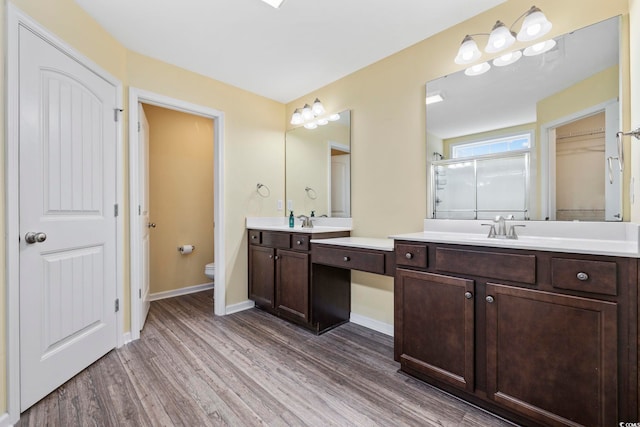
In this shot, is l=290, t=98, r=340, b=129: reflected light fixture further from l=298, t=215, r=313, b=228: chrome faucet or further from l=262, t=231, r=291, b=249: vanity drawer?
l=262, t=231, r=291, b=249: vanity drawer

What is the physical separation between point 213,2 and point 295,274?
206 cm

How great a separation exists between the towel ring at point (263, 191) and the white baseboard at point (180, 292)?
1588mm

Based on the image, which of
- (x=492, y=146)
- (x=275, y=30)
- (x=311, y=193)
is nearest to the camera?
(x=492, y=146)

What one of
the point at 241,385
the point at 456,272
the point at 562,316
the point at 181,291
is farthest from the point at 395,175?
the point at 181,291

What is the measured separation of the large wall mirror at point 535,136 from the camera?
4.96 ft

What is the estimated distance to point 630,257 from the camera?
1062mm

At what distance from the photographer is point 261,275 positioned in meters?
2.86

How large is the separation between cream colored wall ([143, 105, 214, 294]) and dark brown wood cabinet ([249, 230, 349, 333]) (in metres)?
1.21

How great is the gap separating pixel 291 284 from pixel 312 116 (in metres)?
1.75

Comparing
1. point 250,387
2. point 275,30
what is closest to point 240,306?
point 250,387

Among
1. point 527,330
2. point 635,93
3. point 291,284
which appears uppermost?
point 635,93

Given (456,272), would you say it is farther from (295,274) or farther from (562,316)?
(295,274)

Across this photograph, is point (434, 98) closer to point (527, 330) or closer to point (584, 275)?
point (584, 275)

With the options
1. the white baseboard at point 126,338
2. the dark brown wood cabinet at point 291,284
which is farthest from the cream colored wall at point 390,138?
the white baseboard at point 126,338
